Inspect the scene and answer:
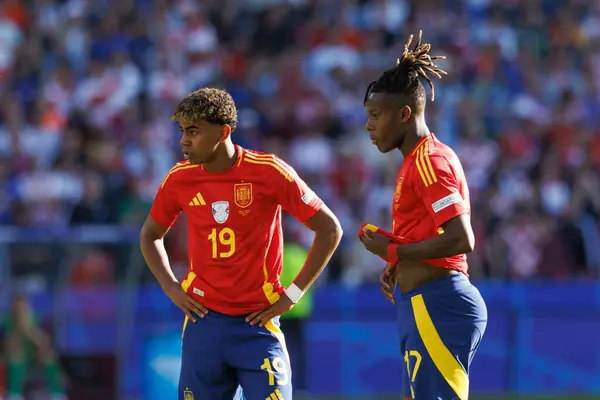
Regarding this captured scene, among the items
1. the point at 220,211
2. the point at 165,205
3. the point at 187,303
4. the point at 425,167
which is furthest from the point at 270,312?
the point at 425,167

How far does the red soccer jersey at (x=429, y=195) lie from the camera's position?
5734mm

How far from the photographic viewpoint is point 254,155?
258 inches

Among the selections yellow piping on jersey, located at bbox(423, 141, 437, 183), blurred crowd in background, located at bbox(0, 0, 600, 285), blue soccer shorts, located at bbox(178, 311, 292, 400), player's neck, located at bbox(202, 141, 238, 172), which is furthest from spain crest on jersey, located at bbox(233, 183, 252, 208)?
blurred crowd in background, located at bbox(0, 0, 600, 285)

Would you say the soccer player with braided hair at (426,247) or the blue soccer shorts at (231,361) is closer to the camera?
the soccer player with braided hair at (426,247)

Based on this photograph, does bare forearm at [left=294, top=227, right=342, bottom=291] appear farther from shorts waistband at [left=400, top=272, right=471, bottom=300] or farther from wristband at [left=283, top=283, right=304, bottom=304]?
shorts waistband at [left=400, top=272, right=471, bottom=300]

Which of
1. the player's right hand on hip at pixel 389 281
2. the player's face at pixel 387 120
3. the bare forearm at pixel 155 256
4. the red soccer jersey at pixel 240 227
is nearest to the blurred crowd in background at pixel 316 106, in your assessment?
the bare forearm at pixel 155 256

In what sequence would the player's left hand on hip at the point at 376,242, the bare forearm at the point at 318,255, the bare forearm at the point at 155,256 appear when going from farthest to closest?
the bare forearm at the point at 155,256
the bare forearm at the point at 318,255
the player's left hand on hip at the point at 376,242

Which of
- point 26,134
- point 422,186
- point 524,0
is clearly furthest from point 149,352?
point 524,0

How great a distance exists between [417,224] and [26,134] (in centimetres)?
1107

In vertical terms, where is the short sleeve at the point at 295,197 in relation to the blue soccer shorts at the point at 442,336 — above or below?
above

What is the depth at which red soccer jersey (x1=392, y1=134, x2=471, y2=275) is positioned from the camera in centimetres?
573

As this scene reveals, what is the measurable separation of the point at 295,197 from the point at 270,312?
0.70 metres

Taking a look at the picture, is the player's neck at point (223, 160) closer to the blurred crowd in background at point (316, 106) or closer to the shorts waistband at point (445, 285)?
the shorts waistband at point (445, 285)

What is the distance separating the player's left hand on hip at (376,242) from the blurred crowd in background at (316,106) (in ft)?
25.1
